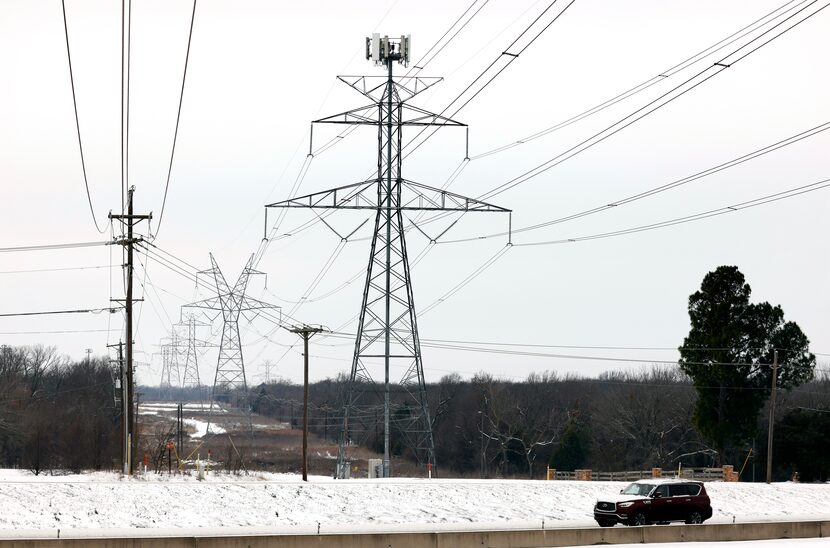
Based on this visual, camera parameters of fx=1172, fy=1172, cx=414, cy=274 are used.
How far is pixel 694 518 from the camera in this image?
41625 millimetres

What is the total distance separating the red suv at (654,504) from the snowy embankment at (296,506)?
82.3 inches

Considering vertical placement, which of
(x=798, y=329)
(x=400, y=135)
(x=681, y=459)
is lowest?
(x=681, y=459)

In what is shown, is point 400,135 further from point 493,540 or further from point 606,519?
point 493,540

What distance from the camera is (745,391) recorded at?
79000mm

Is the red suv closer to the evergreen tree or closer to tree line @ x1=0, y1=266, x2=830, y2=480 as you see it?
tree line @ x1=0, y1=266, x2=830, y2=480

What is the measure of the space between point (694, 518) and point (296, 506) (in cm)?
1467

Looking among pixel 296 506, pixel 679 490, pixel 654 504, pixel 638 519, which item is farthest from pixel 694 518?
pixel 296 506

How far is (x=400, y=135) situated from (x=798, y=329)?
43.2 metres

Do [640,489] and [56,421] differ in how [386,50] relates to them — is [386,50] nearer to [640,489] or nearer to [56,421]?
[640,489]

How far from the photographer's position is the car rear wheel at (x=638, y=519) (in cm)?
3966

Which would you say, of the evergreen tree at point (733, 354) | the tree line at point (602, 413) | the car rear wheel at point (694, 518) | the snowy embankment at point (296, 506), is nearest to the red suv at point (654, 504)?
the car rear wheel at point (694, 518)

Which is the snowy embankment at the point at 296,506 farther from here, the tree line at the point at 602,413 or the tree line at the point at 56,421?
the tree line at the point at 56,421

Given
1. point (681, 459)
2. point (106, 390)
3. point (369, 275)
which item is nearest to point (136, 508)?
point (369, 275)

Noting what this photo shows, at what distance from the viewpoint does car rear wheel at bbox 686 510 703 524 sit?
4150cm
